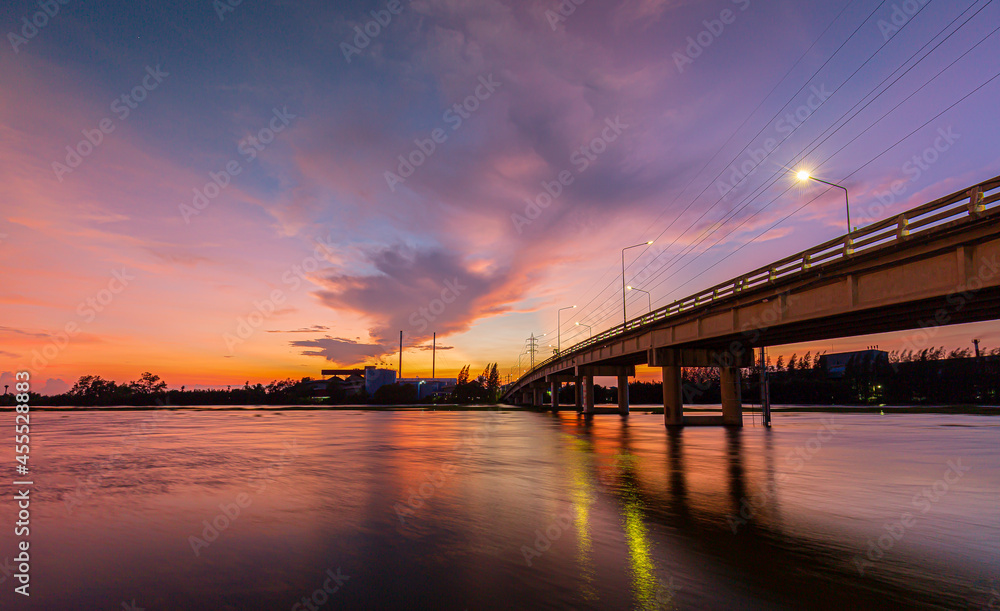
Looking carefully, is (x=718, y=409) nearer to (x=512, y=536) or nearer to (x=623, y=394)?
(x=623, y=394)

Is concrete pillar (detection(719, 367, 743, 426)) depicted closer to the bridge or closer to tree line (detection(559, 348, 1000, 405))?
the bridge

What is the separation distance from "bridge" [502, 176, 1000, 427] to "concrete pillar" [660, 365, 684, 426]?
0.31 ft

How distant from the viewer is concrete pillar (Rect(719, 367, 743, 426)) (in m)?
50.2

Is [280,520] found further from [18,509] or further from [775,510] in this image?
A: [775,510]

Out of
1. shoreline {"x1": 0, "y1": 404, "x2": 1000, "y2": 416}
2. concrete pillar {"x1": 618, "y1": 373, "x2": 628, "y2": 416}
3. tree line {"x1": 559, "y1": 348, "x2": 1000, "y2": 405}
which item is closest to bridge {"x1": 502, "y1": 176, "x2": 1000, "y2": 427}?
concrete pillar {"x1": 618, "y1": 373, "x2": 628, "y2": 416}

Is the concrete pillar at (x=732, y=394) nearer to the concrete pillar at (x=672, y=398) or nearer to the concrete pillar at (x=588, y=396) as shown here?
the concrete pillar at (x=672, y=398)

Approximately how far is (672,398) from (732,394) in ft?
17.3

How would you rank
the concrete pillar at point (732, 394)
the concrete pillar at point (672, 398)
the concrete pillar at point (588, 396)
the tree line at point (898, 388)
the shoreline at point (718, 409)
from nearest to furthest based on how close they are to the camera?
the concrete pillar at point (732, 394)
the concrete pillar at point (672, 398)
the concrete pillar at point (588, 396)
the shoreline at point (718, 409)
the tree line at point (898, 388)

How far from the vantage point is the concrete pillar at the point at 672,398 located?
1991 inches

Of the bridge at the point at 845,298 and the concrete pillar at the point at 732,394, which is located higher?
the bridge at the point at 845,298

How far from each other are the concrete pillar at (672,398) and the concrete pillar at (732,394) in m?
3.94

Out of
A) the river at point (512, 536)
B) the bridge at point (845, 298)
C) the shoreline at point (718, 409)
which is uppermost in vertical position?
the bridge at point (845, 298)

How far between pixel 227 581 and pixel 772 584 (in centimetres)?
776

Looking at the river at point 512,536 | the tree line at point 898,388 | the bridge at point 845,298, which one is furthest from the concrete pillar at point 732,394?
the tree line at point 898,388
